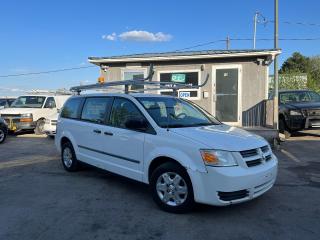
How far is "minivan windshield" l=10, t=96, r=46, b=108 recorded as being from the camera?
1594cm

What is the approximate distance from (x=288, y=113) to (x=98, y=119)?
864 centimetres

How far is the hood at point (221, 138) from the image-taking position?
4.69 m

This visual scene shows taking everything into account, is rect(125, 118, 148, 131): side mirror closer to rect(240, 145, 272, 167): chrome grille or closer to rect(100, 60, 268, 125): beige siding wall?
rect(240, 145, 272, 167): chrome grille

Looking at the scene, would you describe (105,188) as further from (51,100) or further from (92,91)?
(51,100)

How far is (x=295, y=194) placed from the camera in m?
6.00

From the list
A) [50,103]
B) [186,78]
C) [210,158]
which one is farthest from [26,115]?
[210,158]

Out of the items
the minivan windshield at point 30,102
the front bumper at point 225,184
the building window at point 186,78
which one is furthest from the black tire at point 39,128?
the front bumper at point 225,184

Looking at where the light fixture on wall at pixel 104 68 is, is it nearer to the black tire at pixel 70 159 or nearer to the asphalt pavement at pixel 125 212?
the black tire at pixel 70 159

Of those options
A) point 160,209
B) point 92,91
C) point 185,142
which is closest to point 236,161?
point 185,142

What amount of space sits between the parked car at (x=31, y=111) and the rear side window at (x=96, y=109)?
8789 millimetres

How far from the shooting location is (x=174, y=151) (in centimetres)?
489

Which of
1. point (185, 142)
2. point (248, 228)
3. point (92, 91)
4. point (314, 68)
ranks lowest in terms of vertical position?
point (248, 228)

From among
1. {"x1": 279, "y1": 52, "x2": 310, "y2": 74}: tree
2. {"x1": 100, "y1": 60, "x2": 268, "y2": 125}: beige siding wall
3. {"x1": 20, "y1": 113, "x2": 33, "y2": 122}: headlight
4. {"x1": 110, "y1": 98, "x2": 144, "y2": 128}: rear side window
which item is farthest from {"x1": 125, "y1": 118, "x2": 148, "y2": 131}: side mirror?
{"x1": 279, "y1": 52, "x2": 310, "y2": 74}: tree

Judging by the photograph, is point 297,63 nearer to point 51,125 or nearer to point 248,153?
point 51,125
